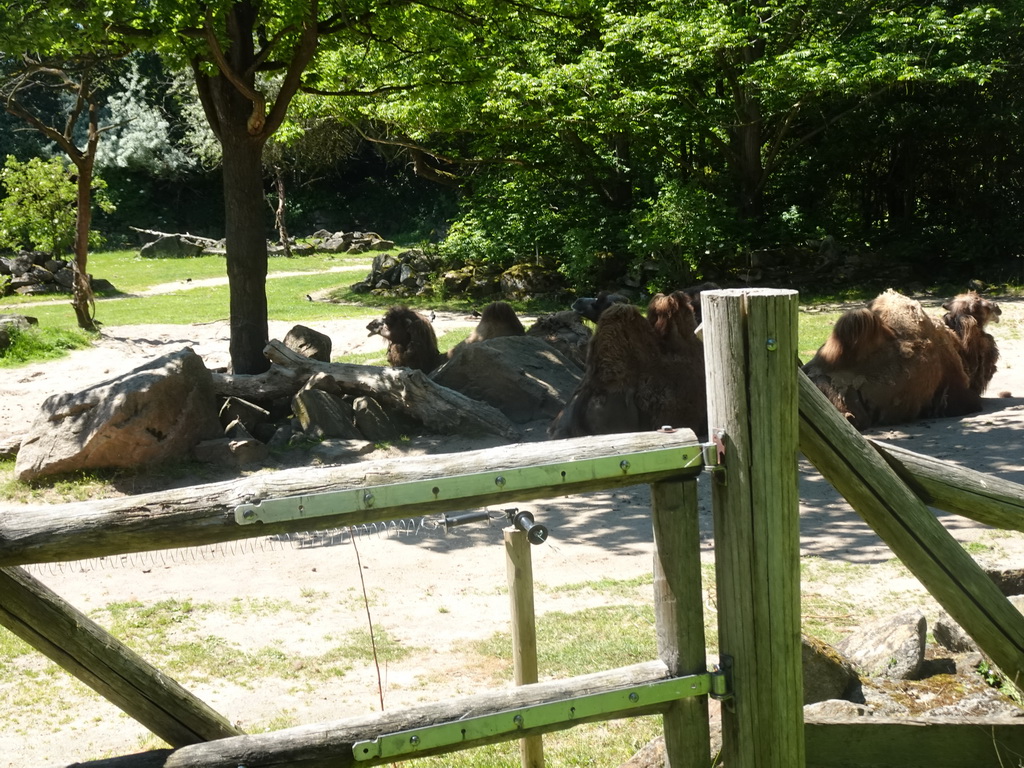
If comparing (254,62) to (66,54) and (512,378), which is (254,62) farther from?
(512,378)

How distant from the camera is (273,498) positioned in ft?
7.84

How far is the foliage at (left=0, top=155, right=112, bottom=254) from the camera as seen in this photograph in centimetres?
2017

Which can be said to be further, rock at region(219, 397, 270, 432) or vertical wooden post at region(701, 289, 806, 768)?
rock at region(219, 397, 270, 432)

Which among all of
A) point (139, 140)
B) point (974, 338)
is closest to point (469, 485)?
point (974, 338)

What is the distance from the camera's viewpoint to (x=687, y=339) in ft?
32.5

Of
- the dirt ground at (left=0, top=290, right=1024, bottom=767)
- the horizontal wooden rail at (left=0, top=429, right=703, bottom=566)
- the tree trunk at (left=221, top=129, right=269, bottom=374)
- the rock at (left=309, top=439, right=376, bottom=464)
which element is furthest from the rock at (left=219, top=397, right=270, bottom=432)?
the horizontal wooden rail at (left=0, top=429, right=703, bottom=566)

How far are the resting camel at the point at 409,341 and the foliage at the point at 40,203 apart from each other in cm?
991

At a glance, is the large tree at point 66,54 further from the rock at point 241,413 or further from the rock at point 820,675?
the rock at point 820,675

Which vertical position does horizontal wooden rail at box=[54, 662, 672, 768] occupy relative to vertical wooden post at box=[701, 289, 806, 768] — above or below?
below

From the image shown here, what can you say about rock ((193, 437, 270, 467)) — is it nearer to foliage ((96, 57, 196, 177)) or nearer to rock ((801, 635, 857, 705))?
rock ((801, 635, 857, 705))

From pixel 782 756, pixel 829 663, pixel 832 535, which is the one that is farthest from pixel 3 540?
pixel 832 535

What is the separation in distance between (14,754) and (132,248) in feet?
116

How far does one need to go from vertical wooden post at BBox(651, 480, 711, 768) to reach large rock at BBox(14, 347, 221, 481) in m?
6.93

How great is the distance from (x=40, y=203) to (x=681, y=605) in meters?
21.0
